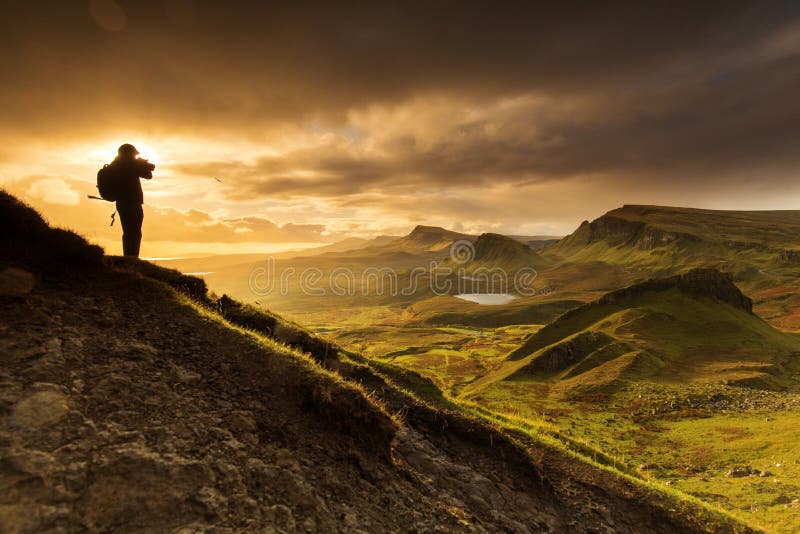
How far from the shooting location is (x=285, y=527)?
671 cm

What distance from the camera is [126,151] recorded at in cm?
1698

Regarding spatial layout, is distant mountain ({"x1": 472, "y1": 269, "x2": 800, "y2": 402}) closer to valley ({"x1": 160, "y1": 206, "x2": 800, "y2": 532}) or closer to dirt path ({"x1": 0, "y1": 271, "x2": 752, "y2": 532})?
valley ({"x1": 160, "y1": 206, "x2": 800, "y2": 532})

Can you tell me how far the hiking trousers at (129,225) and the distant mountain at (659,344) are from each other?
262 feet

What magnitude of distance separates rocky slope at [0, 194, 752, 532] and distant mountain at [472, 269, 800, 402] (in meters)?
73.8

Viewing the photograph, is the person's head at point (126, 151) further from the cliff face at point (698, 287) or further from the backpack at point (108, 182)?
the cliff face at point (698, 287)

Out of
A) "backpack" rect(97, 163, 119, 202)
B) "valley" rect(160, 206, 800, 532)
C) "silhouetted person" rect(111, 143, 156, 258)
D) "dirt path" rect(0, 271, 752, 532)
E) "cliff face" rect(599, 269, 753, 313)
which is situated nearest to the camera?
"dirt path" rect(0, 271, 752, 532)

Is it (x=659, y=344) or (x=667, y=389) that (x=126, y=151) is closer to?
(x=667, y=389)

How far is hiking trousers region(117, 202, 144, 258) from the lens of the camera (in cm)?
1686

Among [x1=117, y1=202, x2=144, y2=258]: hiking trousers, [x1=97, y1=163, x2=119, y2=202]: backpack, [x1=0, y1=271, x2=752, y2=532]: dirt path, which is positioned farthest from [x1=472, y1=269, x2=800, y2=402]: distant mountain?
[x1=97, y1=163, x2=119, y2=202]: backpack

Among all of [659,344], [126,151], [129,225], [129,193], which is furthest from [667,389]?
[126,151]

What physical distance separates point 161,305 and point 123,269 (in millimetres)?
2062

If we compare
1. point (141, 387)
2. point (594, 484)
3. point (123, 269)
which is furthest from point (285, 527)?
point (594, 484)

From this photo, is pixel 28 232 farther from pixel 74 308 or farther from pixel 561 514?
pixel 561 514

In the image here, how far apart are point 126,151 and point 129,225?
326cm
